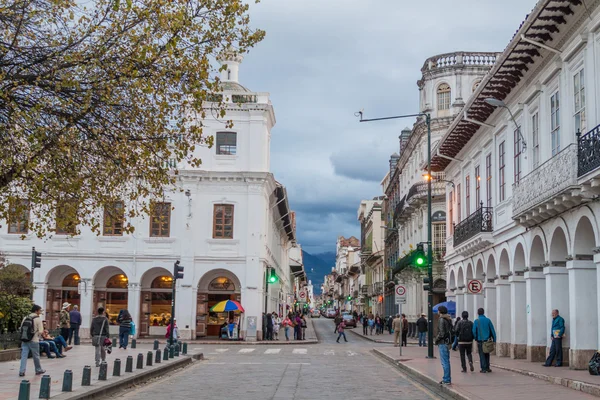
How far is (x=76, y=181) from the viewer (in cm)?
1391

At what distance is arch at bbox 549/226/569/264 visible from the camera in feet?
71.7

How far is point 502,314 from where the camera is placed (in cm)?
2803

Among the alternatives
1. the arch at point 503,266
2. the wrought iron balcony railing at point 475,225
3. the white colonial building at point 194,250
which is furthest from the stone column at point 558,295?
the white colonial building at point 194,250

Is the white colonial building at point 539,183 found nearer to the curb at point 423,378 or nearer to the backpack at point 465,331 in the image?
the backpack at point 465,331

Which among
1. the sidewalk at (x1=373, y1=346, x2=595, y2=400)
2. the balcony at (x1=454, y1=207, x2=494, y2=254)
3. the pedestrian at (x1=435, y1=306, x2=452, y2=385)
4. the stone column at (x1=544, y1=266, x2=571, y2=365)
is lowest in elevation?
the sidewalk at (x1=373, y1=346, x2=595, y2=400)

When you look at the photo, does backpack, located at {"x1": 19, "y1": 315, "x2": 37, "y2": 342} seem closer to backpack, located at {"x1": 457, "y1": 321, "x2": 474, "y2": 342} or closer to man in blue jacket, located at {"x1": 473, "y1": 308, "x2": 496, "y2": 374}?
backpack, located at {"x1": 457, "y1": 321, "x2": 474, "y2": 342}

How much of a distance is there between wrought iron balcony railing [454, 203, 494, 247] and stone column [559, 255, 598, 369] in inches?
364

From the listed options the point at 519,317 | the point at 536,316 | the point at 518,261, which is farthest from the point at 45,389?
the point at 518,261

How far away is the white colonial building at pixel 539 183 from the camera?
18531 mm

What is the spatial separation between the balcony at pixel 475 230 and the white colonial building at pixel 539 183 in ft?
0.18

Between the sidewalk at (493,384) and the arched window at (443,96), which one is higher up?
the arched window at (443,96)

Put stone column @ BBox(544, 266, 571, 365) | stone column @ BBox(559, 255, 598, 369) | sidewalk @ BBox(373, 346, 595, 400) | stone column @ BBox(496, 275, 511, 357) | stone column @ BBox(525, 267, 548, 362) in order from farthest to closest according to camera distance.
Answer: stone column @ BBox(496, 275, 511, 357) < stone column @ BBox(525, 267, 548, 362) < stone column @ BBox(544, 266, 571, 365) < stone column @ BBox(559, 255, 598, 369) < sidewalk @ BBox(373, 346, 595, 400)

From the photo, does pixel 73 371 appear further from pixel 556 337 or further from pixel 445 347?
pixel 556 337

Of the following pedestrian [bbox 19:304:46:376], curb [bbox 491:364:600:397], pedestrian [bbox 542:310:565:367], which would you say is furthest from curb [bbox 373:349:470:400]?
pedestrian [bbox 19:304:46:376]
